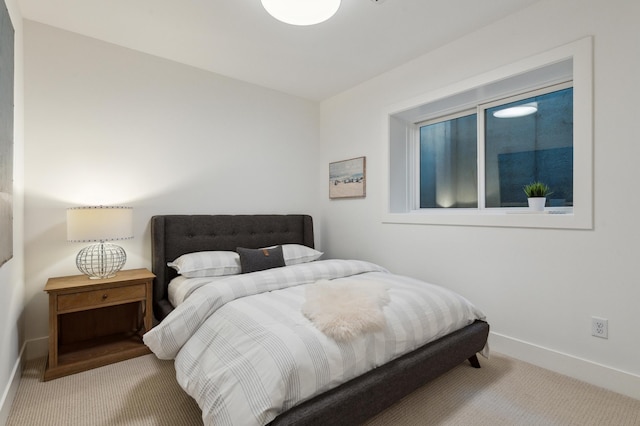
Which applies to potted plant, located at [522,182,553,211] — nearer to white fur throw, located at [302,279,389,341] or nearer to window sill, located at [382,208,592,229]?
window sill, located at [382,208,592,229]

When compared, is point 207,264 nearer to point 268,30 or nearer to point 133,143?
point 133,143

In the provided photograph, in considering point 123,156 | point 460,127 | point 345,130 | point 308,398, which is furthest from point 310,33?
point 308,398

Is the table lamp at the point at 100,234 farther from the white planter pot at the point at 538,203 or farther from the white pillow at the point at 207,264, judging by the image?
the white planter pot at the point at 538,203

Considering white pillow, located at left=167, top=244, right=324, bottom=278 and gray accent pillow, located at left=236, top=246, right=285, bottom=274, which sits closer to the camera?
white pillow, located at left=167, top=244, right=324, bottom=278

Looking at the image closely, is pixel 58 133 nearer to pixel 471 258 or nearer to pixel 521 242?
pixel 471 258

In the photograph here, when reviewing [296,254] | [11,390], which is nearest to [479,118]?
[296,254]

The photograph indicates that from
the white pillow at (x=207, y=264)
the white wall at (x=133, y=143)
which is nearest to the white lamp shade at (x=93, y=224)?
the white wall at (x=133, y=143)

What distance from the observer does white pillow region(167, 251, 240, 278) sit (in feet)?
8.36

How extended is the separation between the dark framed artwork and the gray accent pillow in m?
1.46

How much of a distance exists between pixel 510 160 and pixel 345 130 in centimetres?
179

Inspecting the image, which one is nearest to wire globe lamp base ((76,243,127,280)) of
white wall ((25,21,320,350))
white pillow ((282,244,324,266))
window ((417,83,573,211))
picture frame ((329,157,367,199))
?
white wall ((25,21,320,350))

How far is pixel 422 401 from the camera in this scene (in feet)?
5.87

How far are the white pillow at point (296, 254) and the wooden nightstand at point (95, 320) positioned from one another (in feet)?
3.89

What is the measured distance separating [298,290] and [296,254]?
1.06 m
